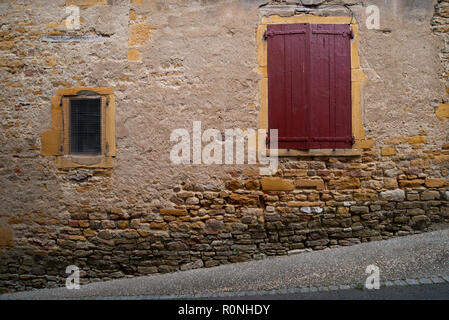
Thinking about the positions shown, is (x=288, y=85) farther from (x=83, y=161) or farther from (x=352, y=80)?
(x=83, y=161)

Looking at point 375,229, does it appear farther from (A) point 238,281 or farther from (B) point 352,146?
(A) point 238,281

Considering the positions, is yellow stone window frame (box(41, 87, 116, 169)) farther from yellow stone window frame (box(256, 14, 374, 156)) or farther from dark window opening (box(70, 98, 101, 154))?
yellow stone window frame (box(256, 14, 374, 156))

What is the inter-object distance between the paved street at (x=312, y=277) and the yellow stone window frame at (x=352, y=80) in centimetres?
135

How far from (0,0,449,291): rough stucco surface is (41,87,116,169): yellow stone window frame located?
0.33ft

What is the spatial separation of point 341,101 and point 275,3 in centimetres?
166

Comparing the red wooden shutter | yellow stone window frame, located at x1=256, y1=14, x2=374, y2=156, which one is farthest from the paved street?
the red wooden shutter

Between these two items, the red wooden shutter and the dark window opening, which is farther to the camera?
the dark window opening

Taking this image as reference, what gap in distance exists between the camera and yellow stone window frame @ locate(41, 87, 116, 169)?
4.23 meters

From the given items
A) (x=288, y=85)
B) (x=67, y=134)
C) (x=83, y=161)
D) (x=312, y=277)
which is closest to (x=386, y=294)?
(x=312, y=277)

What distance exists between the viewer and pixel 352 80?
13.6 ft

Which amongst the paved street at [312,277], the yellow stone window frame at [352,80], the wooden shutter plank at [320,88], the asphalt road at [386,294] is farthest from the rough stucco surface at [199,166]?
the asphalt road at [386,294]

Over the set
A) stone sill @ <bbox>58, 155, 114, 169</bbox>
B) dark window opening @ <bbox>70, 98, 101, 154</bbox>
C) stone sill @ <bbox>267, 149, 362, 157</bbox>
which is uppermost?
dark window opening @ <bbox>70, 98, 101, 154</bbox>

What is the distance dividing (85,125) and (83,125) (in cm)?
3

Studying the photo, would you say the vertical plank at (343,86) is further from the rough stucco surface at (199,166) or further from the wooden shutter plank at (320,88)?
the rough stucco surface at (199,166)
